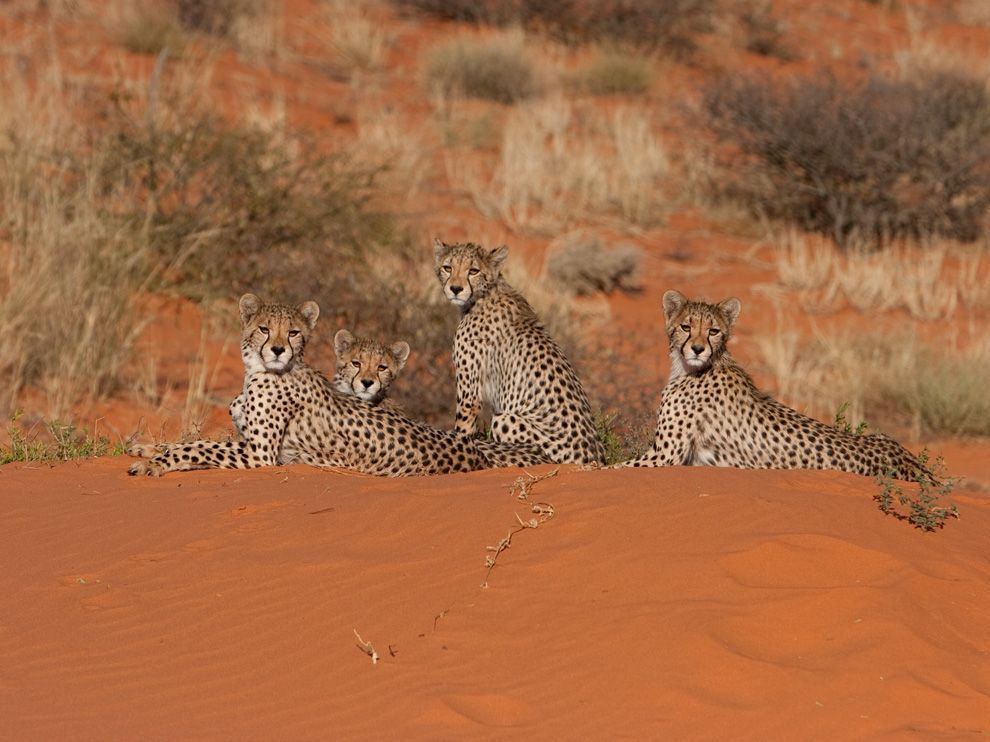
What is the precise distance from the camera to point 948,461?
35.6ft

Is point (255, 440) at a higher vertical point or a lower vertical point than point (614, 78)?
lower

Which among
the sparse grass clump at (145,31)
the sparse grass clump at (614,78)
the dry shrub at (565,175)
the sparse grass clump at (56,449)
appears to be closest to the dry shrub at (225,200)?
the dry shrub at (565,175)

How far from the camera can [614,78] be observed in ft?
68.0

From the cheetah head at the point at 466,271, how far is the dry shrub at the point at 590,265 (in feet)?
17.3

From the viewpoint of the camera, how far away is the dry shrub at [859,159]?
644 inches

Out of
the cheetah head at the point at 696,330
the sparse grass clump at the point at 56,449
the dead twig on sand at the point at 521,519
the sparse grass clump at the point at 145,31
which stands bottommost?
the sparse grass clump at the point at 56,449

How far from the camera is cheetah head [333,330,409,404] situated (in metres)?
8.09

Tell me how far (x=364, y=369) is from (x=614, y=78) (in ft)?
43.8

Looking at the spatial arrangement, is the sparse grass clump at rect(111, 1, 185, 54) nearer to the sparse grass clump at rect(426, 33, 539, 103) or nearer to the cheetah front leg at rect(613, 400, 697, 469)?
the sparse grass clump at rect(426, 33, 539, 103)

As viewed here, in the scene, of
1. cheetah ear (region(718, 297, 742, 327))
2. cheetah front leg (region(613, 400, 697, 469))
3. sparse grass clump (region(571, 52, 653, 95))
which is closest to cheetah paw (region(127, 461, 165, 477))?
cheetah front leg (region(613, 400, 697, 469))

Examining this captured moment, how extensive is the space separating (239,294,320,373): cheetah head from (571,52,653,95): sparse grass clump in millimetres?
13721

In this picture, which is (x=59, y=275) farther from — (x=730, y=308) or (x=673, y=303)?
(x=730, y=308)

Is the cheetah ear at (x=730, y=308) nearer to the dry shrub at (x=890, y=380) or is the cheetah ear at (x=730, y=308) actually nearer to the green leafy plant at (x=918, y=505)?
the green leafy plant at (x=918, y=505)

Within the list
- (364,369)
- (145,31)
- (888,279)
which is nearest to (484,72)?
(145,31)
